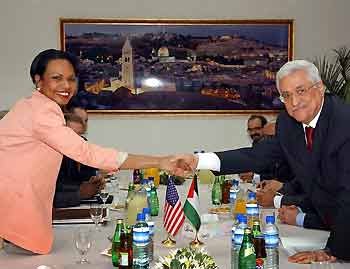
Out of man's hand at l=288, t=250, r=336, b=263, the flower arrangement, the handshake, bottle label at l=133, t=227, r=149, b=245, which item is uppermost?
the handshake

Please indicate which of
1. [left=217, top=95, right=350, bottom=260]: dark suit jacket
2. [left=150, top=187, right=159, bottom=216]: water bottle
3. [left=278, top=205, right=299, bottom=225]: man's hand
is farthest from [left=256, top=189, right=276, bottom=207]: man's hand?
[left=217, top=95, right=350, bottom=260]: dark suit jacket

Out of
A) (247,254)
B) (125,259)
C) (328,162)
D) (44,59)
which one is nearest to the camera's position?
(247,254)

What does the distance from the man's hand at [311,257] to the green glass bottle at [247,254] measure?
0.35 m

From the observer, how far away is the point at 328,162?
235cm

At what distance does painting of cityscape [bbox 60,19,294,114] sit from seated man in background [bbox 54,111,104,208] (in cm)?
164

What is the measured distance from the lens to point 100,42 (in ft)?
20.3

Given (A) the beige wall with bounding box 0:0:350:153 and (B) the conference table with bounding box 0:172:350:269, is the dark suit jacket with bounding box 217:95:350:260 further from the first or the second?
(A) the beige wall with bounding box 0:0:350:153

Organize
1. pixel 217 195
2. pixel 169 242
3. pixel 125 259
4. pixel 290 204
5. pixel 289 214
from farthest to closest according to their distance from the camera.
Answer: pixel 217 195, pixel 290 204, pixel 289 214, pixel 169 242, pixel 125 259

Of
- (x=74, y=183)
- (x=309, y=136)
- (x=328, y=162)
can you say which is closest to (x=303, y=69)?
(x=309, y=136)

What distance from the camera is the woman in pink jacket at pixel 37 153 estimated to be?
7.72 feet

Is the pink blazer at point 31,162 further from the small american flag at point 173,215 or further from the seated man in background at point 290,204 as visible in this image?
the seated man in background at point 290,204

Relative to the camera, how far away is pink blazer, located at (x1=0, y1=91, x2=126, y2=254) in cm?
235

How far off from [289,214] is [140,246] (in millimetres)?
1176

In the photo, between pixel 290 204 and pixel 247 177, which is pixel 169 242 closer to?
pixel 290 204
